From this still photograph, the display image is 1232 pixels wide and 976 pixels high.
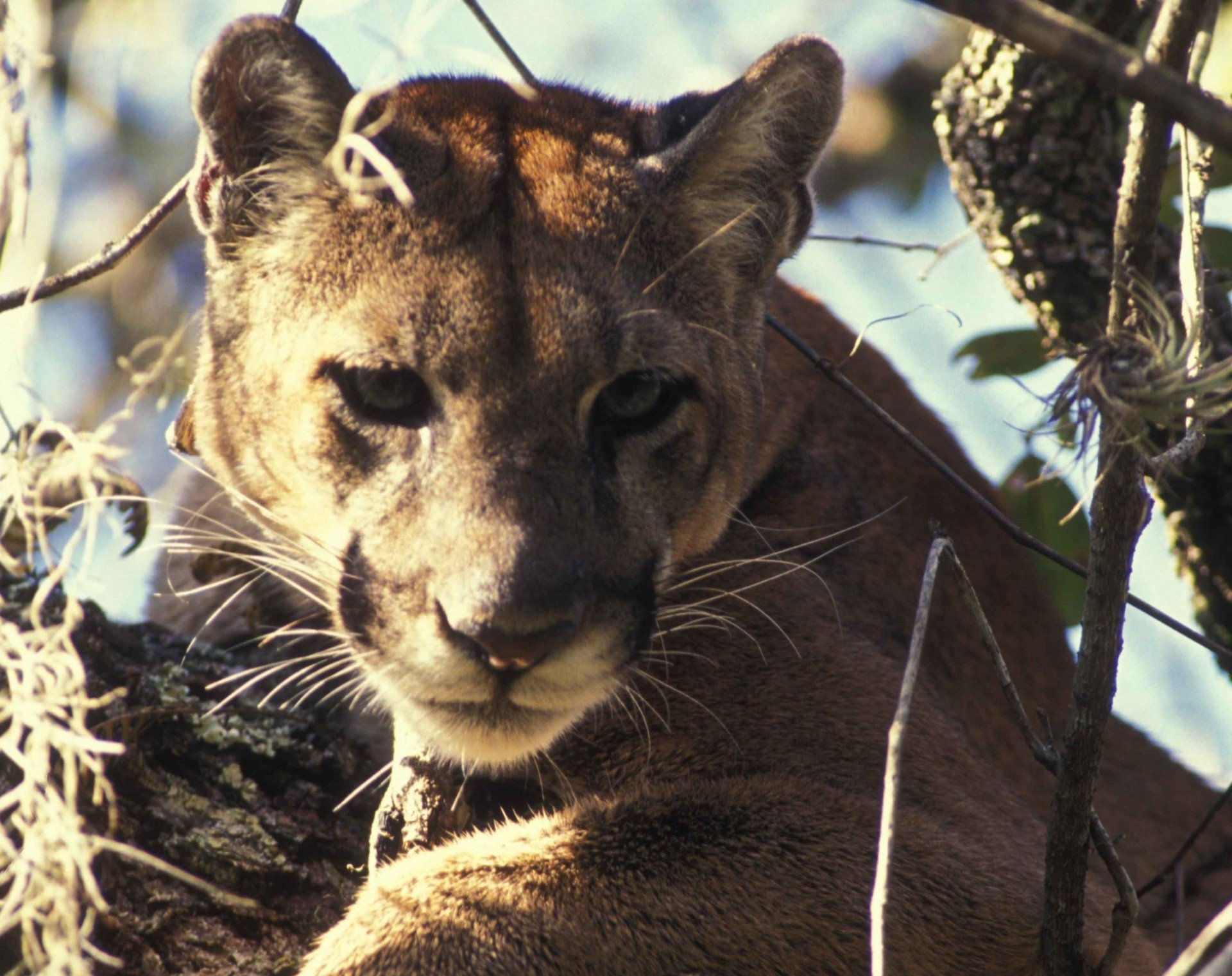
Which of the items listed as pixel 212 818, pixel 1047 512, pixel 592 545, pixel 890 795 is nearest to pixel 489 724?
pixel 592 545

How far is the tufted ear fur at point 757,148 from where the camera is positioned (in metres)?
3.11

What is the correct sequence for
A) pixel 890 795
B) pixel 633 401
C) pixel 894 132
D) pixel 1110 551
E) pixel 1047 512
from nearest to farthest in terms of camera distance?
1. pixel 890 795
2. pixel 1110 551
3. pixel 633 401
4. pixel 1047 512
5. pixel 894 132

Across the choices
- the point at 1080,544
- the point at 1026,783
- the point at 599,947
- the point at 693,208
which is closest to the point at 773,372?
the point at 693,208

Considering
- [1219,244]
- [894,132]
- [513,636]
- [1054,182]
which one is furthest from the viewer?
[894,132]

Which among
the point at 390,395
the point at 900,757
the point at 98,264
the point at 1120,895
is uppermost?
the point at 98,264

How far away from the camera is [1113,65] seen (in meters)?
1.38

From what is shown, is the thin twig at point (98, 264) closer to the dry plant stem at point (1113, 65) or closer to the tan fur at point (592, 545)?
the tan fur at point (592, 545)

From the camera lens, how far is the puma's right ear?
9.18 feet

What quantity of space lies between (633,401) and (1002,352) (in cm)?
147

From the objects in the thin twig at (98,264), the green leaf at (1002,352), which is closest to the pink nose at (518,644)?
the thin twig at (98,264)

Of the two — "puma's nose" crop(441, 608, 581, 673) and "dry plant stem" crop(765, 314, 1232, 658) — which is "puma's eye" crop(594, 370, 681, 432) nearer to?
"dry plant stem" crop(765, 314, 1232, 658)

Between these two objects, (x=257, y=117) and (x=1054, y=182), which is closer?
(x=257, y=117)

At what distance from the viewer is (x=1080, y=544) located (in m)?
4.08

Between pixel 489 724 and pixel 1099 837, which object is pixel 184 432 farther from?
pixel 1099 837
